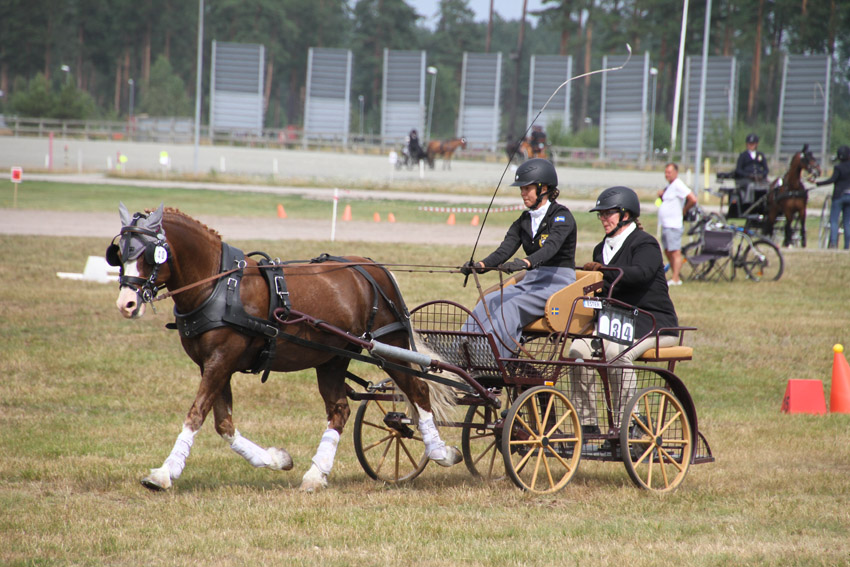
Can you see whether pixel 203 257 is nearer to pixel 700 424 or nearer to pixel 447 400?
pixel 447 400

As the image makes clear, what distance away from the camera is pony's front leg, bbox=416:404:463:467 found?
685cm

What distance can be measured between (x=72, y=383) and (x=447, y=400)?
4.79m

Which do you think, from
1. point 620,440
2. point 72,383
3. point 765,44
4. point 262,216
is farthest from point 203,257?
point 765,44

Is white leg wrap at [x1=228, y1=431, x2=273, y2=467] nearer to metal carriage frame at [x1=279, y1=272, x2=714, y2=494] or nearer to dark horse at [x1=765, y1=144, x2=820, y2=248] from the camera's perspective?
metal carriage frame at [x1=279, y1=272, x2=714, y2=494]

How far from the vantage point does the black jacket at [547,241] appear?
6930 mm

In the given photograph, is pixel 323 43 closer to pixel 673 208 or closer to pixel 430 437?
pixel 673 208

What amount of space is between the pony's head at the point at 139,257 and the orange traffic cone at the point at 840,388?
6651 mm

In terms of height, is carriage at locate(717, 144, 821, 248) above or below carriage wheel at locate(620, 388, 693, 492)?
above

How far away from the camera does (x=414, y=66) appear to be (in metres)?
59.4

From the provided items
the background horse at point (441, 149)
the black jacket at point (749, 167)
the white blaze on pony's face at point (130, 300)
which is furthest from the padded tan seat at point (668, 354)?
the background horse at point (441, 149)

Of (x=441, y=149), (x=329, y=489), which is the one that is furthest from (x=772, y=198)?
(x=441, y=149)

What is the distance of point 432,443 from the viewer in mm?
6855

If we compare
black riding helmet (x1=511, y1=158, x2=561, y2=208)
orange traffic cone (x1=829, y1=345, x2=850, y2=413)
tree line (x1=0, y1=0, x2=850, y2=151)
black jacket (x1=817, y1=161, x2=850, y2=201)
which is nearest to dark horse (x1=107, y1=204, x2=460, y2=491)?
black riding helmet (x1=511, y1=158, x2=561, y2=208)

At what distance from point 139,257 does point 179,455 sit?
4.00 feet
